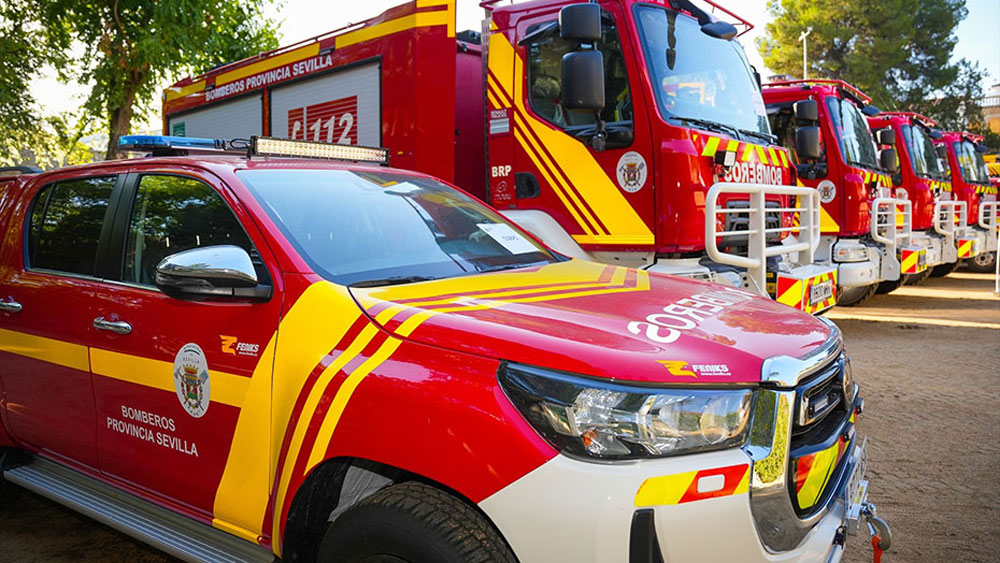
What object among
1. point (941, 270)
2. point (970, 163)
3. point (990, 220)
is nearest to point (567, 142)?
point (990, 220)

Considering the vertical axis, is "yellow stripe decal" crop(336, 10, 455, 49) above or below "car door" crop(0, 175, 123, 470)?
above

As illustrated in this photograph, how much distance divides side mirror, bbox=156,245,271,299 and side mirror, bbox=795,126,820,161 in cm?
763

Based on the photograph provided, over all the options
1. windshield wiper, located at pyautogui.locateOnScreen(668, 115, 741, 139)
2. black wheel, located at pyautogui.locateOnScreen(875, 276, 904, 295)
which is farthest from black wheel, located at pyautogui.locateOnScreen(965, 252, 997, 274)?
windshield wiper, located at pyautogui.locateOnScreen(668, 115, 741, 139)

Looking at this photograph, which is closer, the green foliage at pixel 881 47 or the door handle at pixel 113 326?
the door handle at pixel 113 326

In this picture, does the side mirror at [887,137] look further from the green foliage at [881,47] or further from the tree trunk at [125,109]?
the green foliage at [881,47]

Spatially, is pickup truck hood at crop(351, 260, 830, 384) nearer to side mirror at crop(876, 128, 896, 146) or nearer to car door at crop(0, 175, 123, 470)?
car door at crop(0, 175, 123, 470)

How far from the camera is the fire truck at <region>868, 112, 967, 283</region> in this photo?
11914 mm

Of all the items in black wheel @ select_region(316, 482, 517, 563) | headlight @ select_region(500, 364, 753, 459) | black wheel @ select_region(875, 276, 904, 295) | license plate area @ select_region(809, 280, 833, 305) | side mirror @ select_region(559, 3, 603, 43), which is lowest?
black wheel @ select_region(875, 276, 904, 295)

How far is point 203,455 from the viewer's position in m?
2.59

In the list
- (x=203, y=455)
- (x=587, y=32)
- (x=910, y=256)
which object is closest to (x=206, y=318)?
(x=203, y=455)

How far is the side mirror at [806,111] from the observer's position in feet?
27.7

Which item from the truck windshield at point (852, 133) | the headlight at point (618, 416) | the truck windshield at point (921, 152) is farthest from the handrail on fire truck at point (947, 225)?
the headlight at point (618, 416)

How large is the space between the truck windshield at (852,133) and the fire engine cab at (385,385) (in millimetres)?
7750

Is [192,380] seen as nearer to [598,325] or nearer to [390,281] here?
[390,281]
